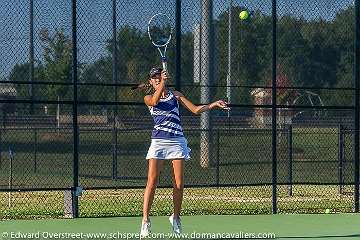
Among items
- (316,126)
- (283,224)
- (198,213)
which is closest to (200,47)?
(198,213)

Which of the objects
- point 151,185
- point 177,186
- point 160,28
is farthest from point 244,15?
point 151,185

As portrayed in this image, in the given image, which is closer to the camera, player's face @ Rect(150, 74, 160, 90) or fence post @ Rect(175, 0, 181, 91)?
player's face @ Rect(150, 74, 160, 90)

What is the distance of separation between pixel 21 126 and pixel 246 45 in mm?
5435

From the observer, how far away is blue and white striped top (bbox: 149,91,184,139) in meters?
10.3

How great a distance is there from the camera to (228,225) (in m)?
11.5

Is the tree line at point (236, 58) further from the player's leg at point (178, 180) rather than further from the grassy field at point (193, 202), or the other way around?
the player's leg at point (178, 180)

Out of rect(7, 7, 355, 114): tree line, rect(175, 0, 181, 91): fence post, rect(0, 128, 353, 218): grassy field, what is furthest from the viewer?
rect(7, 7, 355, 114): tree line

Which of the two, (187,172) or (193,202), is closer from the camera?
(193,202)

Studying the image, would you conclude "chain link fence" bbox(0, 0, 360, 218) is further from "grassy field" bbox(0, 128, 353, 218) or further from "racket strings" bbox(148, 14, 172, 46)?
"racket strings" bbox(148, 14, 172, 46)

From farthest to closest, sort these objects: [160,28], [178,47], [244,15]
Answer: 1. [244,15]
2. [160,28]
3. [178,47]

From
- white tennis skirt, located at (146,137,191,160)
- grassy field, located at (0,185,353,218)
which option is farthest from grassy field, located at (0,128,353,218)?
white tennis skirt, located at (146,137,191,160)

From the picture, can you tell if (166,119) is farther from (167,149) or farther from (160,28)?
(160,28)

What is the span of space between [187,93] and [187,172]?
1.49 meters

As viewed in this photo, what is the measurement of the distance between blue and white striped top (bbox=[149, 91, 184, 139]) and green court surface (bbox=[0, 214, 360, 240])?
3.63 ft
